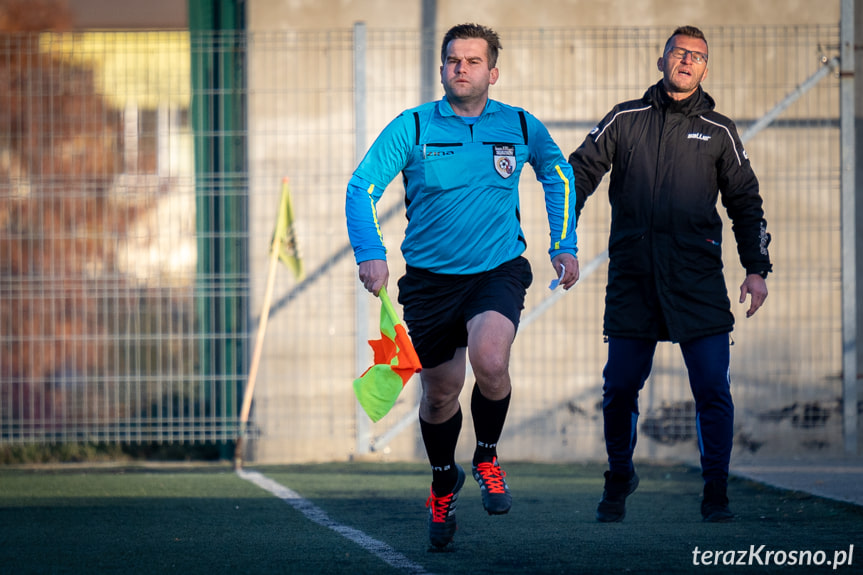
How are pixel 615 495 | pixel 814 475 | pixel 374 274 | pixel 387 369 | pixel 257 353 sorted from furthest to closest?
pixel 257 353
pixel 814 475
pixel 615 495
pixel 387 369
pixel 374 274

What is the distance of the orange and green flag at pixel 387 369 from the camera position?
4.48 meters

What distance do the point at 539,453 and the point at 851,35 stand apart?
3.90 m

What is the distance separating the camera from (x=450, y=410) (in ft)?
15.7

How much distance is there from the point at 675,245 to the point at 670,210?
0.15 metres

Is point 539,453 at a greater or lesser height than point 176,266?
lesser

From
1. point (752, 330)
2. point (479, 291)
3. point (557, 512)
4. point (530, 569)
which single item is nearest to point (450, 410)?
point (479, 291)

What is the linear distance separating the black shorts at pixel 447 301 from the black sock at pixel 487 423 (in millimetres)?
235

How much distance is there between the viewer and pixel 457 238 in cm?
463

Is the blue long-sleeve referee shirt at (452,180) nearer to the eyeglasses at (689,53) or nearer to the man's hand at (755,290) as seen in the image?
the eyeglasses at (689,53)

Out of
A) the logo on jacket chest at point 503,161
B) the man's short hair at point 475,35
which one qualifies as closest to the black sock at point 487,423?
the logo on jacket chest at point 503,161

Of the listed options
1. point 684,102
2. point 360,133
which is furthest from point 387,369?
point 360,133

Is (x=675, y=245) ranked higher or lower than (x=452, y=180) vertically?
lower

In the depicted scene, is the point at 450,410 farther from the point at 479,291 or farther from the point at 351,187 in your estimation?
the point at 351,187

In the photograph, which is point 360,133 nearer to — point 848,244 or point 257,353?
point 257,353
